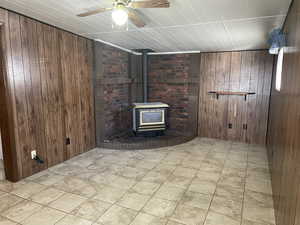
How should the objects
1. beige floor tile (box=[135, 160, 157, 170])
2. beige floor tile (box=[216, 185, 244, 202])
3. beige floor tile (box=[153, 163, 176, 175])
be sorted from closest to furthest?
beige floor tile (box=[216, 185, 244, 202]), beige floor tile (box=[153, 163, 176, 175]), beige floor tile (box=[135, 160, 157, 170])

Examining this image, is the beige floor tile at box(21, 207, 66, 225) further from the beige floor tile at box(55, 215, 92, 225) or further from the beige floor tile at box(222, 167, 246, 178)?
the beige floor tile at box(222, 167, 246, 178)

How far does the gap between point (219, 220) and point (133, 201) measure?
0.98m

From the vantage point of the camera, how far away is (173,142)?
4.45 metres

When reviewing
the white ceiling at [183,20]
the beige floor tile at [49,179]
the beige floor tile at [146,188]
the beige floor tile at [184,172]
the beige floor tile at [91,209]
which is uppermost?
the white ceiling at [183,20]

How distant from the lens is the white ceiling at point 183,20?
2211 mm

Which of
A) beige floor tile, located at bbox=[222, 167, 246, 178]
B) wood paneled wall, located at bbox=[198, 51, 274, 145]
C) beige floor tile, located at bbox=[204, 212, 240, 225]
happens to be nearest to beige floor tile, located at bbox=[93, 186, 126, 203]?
beige floor tile, located at bbox=[204, 212, 240, 225]

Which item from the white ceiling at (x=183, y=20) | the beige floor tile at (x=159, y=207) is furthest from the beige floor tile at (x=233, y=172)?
the white ceiling at (x=183, y=20)

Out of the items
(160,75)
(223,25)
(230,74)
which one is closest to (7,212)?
(223,25)

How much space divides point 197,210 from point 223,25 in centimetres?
254

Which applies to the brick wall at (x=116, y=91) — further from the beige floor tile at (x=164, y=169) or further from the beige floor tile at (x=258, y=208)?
the beige floor tile at (x=258, y=208)

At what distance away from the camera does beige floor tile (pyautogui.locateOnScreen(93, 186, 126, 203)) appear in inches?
94.0

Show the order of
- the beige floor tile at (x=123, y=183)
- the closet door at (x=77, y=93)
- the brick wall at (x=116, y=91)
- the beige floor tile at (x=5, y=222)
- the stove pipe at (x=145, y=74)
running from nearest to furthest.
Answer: the beige floor tile at (x=5, y=222), the beige floor tile at (x=123, y=183), the closet door at (x=77, y=93), the brick wall at (x=116, y=91), the stove pipe at (x=145, y=74)

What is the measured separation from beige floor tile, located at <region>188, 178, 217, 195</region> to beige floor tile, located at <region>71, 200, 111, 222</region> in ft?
3.77

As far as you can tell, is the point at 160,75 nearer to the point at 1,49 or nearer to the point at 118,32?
the point at 118,32
